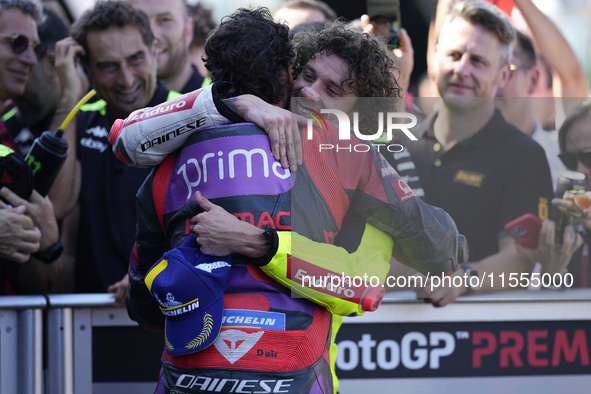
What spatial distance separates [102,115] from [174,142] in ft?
5.56

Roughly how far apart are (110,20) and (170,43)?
0.62 meters

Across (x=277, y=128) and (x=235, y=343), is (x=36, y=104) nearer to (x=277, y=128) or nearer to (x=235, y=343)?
(x=277, y=128)

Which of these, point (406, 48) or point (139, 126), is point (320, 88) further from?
point (406, 48)

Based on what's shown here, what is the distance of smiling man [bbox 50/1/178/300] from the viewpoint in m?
3.09

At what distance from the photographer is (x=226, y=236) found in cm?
163

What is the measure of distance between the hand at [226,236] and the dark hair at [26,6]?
2.42m

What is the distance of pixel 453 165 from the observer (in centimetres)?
316

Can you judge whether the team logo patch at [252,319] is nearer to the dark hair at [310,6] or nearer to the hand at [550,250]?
the hand at [550,250]

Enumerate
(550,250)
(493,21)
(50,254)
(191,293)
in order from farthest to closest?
(493,21) < (50,254) < (550,250) < (191,293)

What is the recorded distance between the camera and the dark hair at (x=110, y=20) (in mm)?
3266

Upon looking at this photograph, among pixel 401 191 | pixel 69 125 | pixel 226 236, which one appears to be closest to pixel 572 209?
pixel 401 191

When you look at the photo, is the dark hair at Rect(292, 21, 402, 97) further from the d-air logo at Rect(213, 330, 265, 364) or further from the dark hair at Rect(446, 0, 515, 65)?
the dark hair at Rect(446, 0, 515, 65)

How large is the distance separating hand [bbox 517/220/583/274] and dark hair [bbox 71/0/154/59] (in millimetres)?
2024

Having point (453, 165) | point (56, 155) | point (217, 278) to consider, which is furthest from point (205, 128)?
point (453, 165)
